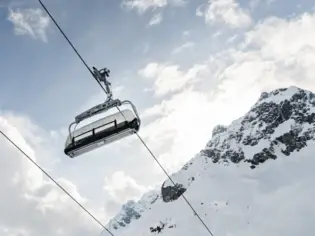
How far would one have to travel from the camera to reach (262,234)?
156 m

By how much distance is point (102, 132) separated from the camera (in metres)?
10.5

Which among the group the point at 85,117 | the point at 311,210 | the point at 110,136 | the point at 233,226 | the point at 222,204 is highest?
Result: the point at 222,204

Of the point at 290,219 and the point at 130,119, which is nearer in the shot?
the point at 130,119

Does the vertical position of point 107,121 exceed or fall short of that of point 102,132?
it exceeds it

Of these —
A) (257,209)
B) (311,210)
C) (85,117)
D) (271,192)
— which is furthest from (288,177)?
(85,117)

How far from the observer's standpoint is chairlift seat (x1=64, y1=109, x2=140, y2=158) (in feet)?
34.2

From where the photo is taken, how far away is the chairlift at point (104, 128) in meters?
10.4

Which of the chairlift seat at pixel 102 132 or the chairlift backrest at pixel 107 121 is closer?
the chairlift seat at pixel 102 132

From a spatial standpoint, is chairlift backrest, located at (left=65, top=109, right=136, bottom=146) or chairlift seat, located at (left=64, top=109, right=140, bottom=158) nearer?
chairlift seat, located at (left=64, top=109, right=140, bottom=158)

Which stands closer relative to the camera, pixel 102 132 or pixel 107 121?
pixel 102 132

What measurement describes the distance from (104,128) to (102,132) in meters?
0.13

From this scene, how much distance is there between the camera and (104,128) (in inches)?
419

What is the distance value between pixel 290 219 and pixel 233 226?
24.1 metres

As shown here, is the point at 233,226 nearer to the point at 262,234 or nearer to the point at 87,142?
the point at 262,234
